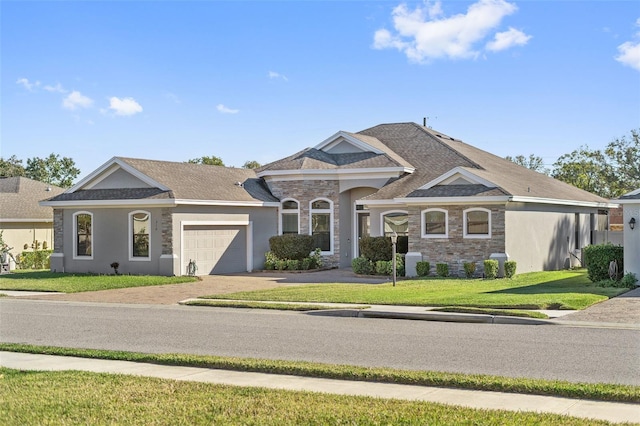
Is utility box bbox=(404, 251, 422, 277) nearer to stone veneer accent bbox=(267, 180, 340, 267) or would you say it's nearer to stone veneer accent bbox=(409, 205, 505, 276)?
stone veneer accent bbox=(409, 205, 505, 276)

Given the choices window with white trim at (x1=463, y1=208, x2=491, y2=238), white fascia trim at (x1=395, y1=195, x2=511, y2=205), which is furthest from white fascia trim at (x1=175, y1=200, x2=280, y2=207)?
window with white trim at (x1=463, y1=208, x2=491, y2=238)

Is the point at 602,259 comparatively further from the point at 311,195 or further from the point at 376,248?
the point at 311,195

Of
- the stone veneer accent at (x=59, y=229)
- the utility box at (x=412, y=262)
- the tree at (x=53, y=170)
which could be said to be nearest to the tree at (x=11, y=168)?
the tree at (x=53, y=170)

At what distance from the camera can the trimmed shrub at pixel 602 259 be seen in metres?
24.0

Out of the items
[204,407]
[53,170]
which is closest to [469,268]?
[204,407]

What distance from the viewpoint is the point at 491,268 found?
2656 cm

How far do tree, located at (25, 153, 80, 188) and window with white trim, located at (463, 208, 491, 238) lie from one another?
51625 millimetres

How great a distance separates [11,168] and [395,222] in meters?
51.3

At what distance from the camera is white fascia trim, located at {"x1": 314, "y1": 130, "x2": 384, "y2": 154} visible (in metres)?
35.1

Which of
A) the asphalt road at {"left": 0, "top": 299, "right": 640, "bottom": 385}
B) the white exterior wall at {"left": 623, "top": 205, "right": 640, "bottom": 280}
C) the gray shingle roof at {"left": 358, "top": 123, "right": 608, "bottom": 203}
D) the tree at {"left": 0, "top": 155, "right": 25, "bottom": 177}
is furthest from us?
the tree at {"left": 0, "top": 155, "right": 25, "bottom": 177}

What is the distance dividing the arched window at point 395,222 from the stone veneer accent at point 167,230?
27.5 ft

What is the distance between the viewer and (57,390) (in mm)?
9859

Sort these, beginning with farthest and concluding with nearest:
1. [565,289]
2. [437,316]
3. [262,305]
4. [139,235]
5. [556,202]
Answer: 1. [556,202]
2. [139,235]
3. [565,289]
4. [262,305]
5. [437,316]

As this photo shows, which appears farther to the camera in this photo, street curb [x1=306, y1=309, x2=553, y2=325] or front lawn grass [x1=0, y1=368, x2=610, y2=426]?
street curb [x1=306, y1=309, x2=553, y2=325]
